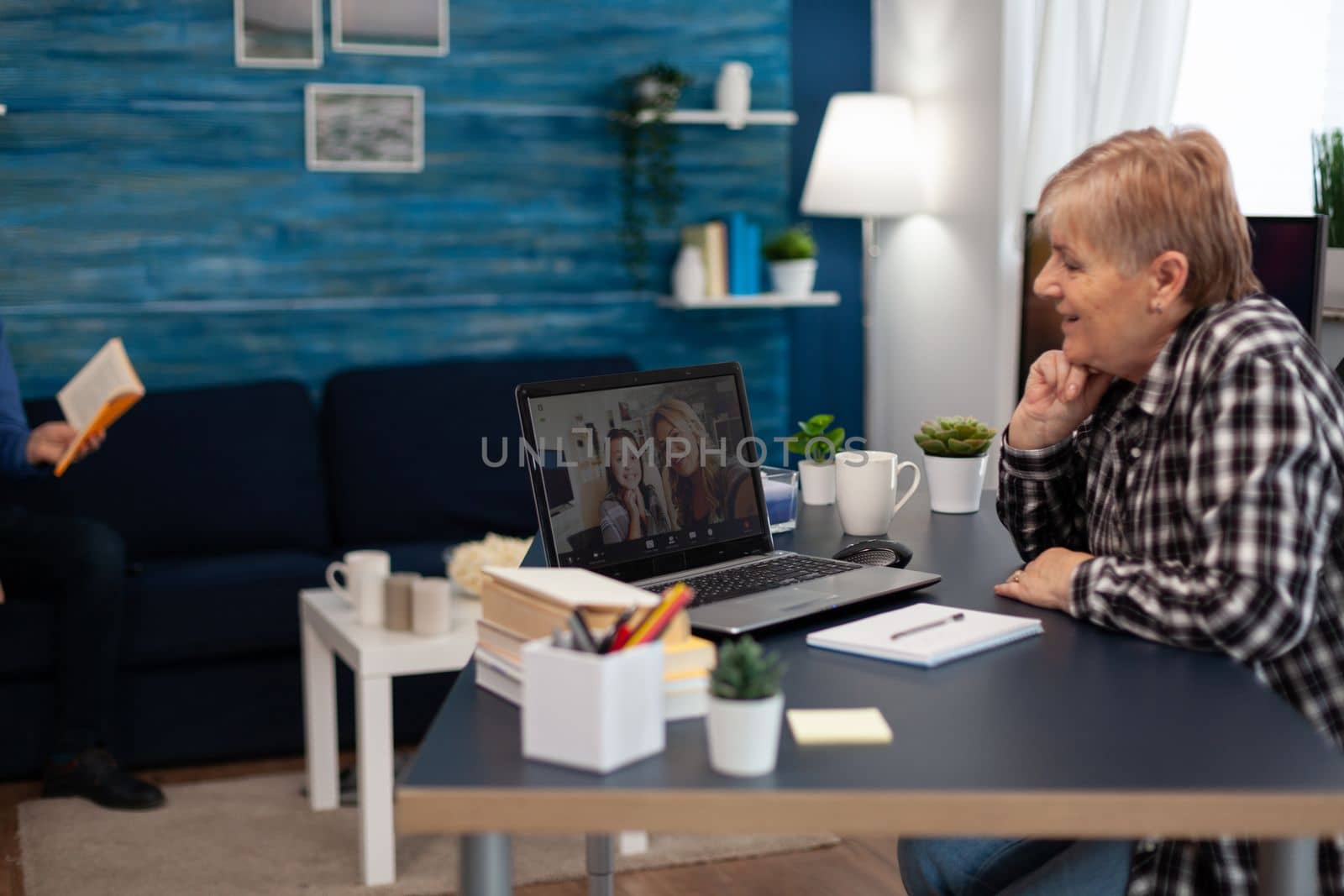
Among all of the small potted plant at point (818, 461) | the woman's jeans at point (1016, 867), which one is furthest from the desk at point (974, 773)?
the small potted plant at point (818, 461)

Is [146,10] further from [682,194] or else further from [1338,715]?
[1338,715]

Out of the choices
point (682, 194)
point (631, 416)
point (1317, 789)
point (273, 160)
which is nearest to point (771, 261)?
point (682, 194)

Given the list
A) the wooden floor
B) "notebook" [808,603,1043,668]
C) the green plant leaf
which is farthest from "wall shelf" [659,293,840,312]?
"notebook" [808,603,1043,668]

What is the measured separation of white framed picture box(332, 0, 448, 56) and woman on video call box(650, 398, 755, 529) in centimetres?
271

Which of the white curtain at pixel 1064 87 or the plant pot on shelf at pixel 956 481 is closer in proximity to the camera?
the plant pot on shelf at pixel 956 481

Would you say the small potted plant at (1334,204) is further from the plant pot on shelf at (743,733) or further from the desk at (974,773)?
the plant pot on shelf at (743,733)

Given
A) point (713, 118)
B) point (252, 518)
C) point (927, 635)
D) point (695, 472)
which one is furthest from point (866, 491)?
point (713, 118)

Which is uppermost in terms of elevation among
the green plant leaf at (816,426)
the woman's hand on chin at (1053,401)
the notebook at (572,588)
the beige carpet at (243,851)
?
the woman's hand on chin at (1053,401)

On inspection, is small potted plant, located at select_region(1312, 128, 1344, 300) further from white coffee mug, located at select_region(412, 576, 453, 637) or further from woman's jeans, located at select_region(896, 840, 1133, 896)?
white coffee mug, located at select_region(412, 576, 453, 637)

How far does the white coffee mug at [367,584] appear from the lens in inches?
109

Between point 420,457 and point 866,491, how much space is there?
2.11 m

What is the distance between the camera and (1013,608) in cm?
150

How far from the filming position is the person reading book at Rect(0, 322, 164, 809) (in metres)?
2.99

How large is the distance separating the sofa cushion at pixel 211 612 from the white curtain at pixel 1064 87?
6.11 ft
